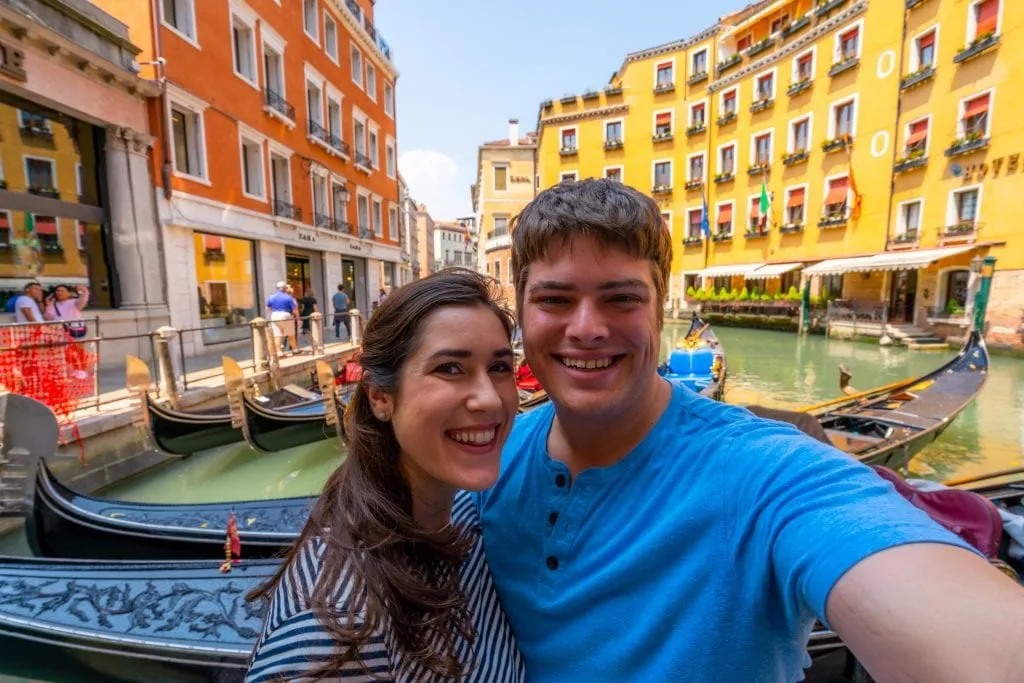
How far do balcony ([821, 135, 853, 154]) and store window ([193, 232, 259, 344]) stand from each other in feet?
53.6

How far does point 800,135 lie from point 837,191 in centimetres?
252

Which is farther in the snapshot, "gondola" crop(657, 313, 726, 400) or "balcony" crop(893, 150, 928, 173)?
"balcony" crop(893, 150, 928, 173)

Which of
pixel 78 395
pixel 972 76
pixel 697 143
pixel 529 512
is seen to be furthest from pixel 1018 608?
pixel 697 143

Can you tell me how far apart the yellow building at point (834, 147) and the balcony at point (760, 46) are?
6 centimetres

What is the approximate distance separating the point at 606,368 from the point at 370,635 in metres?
0.55

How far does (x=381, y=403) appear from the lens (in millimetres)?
989

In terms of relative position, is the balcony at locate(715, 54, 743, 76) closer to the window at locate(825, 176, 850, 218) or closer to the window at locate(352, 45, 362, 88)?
the window at locate(825, 176, 850, 218)

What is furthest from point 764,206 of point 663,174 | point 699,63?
point 699,63

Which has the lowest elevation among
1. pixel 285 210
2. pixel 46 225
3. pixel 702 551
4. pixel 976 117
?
pixel 702 551

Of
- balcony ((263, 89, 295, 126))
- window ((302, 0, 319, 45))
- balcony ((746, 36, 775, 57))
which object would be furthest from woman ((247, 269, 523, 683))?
balcony ((746, 36, 775, 57))

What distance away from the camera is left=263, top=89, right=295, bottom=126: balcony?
1055 cm

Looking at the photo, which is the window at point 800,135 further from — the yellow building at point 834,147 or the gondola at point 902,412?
the gondola at point 902,412

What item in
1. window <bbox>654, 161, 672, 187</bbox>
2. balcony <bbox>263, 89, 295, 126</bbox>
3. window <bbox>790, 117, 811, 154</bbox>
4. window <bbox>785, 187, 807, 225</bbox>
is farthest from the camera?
window <bbox>654, 161, 672, 187</bbox>

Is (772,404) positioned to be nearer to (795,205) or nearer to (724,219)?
(795,205)
